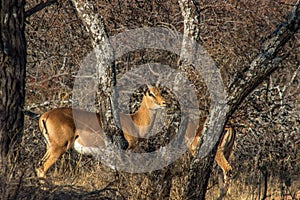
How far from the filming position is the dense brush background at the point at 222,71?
343 inches

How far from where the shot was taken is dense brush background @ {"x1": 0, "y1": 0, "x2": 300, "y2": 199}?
28.6ft

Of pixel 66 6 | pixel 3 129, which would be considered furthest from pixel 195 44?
pixel 66 6

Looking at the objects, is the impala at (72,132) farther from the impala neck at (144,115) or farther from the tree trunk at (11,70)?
the tree trunk at (11,70)

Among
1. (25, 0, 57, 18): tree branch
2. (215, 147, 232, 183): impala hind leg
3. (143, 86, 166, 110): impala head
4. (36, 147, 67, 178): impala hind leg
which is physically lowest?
(36, 147, 67, 178): impala hind leg

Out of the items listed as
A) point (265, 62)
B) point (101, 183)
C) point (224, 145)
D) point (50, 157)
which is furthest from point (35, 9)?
point (224, 145)

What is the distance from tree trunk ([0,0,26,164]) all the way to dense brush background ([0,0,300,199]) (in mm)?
1279

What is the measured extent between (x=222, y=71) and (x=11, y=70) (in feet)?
11.7

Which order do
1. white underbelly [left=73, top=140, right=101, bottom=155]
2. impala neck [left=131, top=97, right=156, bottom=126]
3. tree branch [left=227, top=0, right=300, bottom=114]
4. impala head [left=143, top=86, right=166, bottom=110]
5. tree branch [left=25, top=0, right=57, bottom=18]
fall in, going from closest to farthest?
1. tree branch [left=227, top=0, right=300, bottom=114]
2. tree branch [left=25, top=0, right=57, bottom=18]
3. white underbelly [left=73, top=140, right=101, bottom=155]
4. impala head [left=143, top=86, right=166, bottom=110]
5. impala neck [left=131, top=97, right=156, bottom=126]

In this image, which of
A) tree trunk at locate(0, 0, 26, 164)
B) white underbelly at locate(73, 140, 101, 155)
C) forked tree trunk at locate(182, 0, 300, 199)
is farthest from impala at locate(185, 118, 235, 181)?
A: tree trunk at locate(0, 0, 26, 164)

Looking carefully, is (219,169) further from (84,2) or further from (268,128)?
(84,2)

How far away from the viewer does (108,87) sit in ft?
22.5

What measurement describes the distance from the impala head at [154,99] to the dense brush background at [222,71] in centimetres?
58

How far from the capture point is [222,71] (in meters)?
9.12

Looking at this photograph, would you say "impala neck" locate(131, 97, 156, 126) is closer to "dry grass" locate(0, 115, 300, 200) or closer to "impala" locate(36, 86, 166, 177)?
"impala" locate(36, 86, 166, 177)
